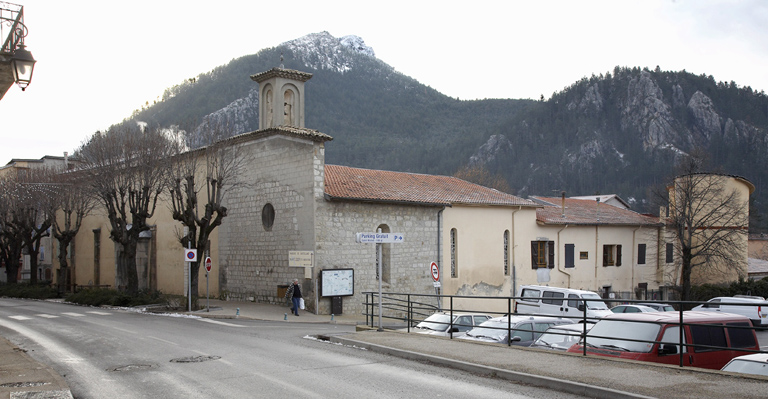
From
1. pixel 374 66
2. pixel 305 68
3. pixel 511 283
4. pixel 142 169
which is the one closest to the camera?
pixel 142 169

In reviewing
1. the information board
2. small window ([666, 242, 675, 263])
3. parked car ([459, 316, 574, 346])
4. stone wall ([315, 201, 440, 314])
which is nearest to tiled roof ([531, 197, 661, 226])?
small window ([666, 242, 675, 263])

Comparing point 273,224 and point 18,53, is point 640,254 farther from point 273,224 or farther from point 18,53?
point 18,53

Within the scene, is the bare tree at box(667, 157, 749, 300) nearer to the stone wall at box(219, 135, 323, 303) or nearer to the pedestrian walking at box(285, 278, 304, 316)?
the stone wall at box(219, 135, 323, 303)

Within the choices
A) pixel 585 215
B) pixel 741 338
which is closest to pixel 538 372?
pixel 741 338

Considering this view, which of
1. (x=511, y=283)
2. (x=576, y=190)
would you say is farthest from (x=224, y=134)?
(x=576, y=190)

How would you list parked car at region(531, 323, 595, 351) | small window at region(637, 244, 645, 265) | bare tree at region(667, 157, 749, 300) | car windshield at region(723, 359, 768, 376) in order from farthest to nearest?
small window at region(637, 244, 645, 265) < bare tree at region(667, 157, 749, 300) < parked car at region(531, 323, 595, 351) < car windshield at region(723, 359, 768, 376)

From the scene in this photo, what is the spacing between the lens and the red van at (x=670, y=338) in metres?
9.79

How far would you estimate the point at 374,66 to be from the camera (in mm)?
154750

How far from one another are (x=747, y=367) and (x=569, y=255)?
28801 millimetres

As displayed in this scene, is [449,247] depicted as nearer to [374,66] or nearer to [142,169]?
[142,169]

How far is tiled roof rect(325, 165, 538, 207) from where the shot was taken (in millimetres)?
27766

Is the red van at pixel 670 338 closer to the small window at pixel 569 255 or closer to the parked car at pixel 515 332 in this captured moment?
the parked car at pixel 515 332

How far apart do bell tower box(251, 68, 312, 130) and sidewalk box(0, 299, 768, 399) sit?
17032 mm

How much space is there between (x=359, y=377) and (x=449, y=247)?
21896 mm
